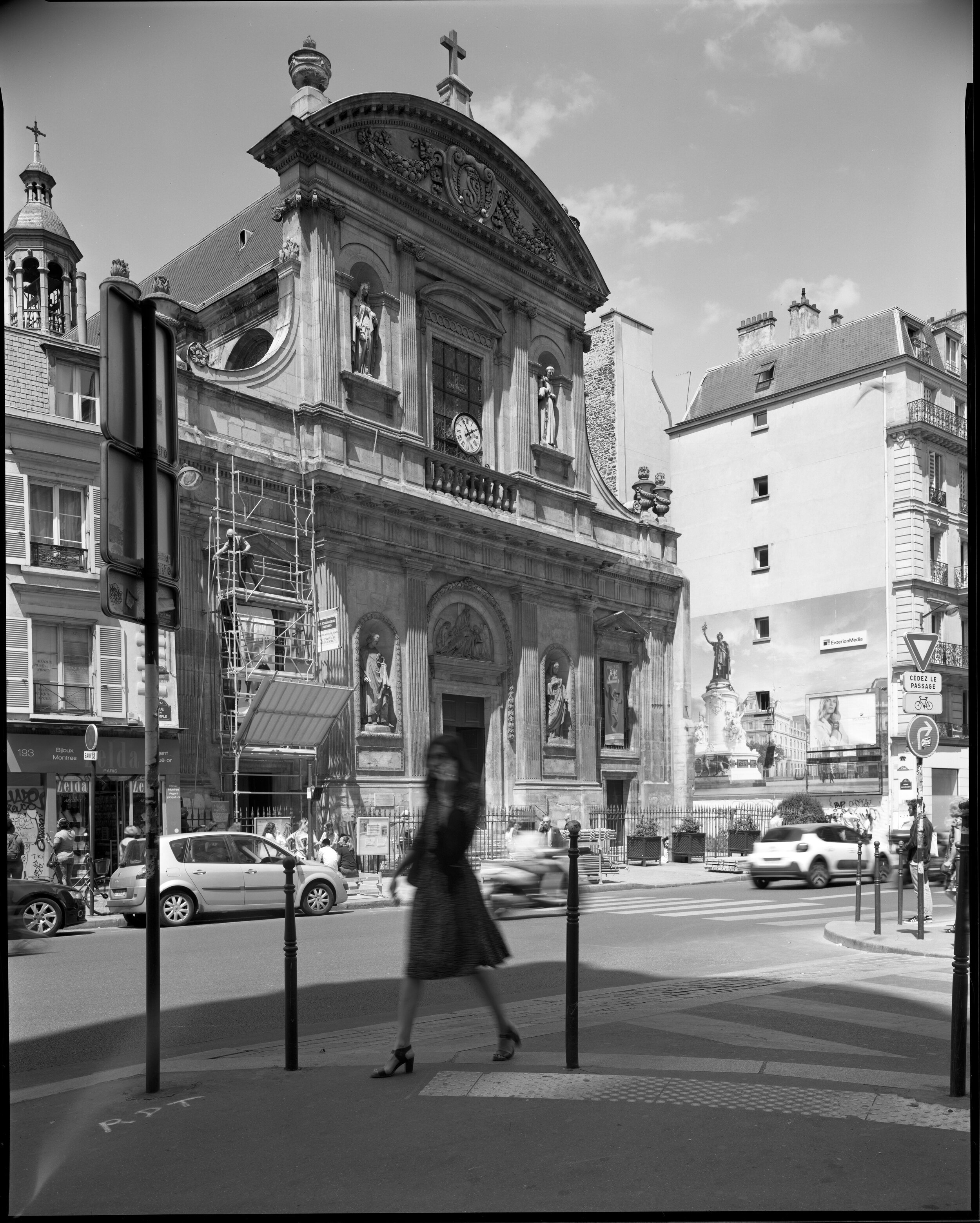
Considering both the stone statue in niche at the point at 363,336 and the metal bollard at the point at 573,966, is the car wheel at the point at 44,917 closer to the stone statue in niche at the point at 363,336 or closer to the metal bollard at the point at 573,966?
the metal bollard at the point at 573,966

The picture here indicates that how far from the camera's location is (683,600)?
43.1 meters

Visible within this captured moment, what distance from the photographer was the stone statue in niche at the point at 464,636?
113ft

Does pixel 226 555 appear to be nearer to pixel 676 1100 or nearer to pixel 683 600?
pixel 683 600

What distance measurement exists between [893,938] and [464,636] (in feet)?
72.7

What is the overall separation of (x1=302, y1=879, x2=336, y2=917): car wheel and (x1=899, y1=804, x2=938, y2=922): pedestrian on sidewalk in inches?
344

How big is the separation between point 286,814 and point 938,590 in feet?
94.1

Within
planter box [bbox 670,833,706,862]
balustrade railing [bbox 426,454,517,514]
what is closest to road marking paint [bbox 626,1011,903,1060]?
balustrade railing [bbox 426,454,517,514]

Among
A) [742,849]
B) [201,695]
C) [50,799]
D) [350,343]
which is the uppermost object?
[350,343]

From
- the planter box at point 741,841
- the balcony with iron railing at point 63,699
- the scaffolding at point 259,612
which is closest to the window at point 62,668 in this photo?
the balcony with iron railing at point 63,699

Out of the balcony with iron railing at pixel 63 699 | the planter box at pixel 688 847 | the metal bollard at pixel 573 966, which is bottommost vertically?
the planter box at pixel 688 847

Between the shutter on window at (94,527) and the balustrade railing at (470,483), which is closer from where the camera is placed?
the shutter on window at (94,527)

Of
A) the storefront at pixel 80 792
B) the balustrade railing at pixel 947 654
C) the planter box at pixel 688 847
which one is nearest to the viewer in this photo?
the storefront at pixel 80 792

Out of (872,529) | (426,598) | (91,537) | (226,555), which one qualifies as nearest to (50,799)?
(91,537)

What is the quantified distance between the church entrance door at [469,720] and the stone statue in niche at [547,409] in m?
8.91
